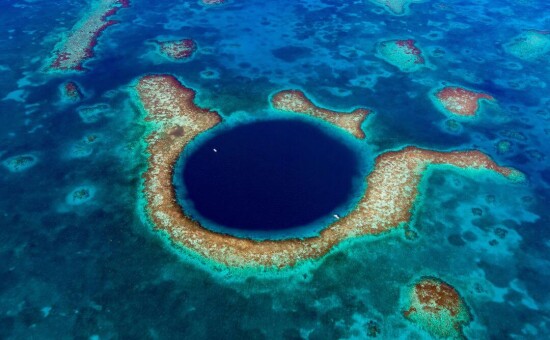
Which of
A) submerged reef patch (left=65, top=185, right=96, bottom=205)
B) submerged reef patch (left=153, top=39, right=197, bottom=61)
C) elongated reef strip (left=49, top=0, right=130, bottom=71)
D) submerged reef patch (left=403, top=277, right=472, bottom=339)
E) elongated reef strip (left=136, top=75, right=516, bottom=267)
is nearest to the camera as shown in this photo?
submerged reef patch (left=403, top=277, right=472, bottom=339)

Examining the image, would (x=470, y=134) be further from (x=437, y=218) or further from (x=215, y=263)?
(x=215, y=263)

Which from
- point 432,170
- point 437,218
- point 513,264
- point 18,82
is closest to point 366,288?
point 437,218

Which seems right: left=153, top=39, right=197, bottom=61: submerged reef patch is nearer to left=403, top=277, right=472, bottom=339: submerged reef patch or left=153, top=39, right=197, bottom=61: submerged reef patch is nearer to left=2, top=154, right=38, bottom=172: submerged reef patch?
left=2, top=154, right=38, bottom=172: submerged reef patch

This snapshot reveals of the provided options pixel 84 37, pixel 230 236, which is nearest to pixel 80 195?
pixel 230 236

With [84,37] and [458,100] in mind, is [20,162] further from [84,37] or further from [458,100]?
[458,100]

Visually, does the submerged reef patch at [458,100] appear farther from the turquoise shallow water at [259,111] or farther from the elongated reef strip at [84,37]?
the elongated reef strip at [84,37]

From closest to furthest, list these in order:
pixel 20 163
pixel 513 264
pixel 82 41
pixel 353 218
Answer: pixel 513 264
pixel 353 218
pixel 20 163
pixel 82 41

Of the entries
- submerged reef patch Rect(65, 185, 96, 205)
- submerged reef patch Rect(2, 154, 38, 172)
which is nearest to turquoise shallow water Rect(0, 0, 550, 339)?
submerged reef patch Rect(65, 185, 96, 205)
